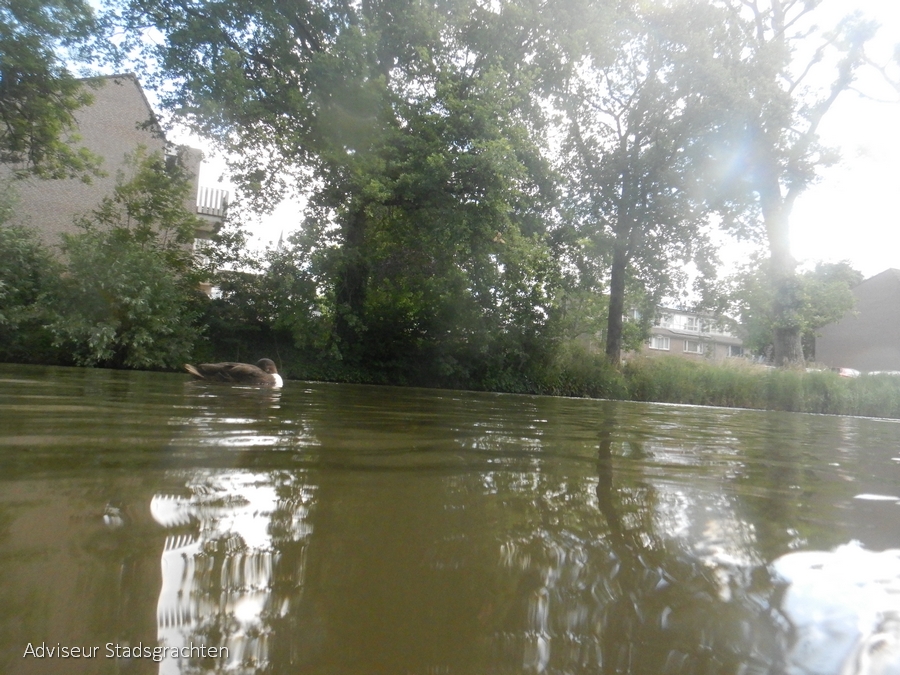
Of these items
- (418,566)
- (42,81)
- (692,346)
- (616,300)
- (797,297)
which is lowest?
(418,566)

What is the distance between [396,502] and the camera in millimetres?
1881

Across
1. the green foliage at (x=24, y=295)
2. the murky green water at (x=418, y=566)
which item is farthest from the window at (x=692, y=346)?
the murky green water at (x=418, y=566)

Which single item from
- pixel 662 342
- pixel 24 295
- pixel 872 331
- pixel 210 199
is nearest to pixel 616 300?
pixel 24 295

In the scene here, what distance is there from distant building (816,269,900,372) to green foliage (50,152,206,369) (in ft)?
137

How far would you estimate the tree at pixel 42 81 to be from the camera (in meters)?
14.8

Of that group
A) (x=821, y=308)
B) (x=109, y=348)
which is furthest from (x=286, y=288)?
(x=821, y=308)

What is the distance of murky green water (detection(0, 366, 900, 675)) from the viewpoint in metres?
0.96

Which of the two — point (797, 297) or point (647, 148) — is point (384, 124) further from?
point (797, 297)

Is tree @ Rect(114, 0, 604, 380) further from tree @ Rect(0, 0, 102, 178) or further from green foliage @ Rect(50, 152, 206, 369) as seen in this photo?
green foliage @ Rect(50, 152, 206, 369)

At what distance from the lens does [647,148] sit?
21641mm

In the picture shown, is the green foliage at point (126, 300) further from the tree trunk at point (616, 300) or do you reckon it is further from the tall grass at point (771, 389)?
the tall grass at point (771, 389)

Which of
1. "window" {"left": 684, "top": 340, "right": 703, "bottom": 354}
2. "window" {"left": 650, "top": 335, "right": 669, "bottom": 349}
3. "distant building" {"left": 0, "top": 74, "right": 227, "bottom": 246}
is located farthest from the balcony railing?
"window" {"left": 684, "top": 340, "right": 703, "bottom": 354}

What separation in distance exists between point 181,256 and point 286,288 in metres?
4.86

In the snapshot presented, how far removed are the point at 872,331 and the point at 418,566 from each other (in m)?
53.1
